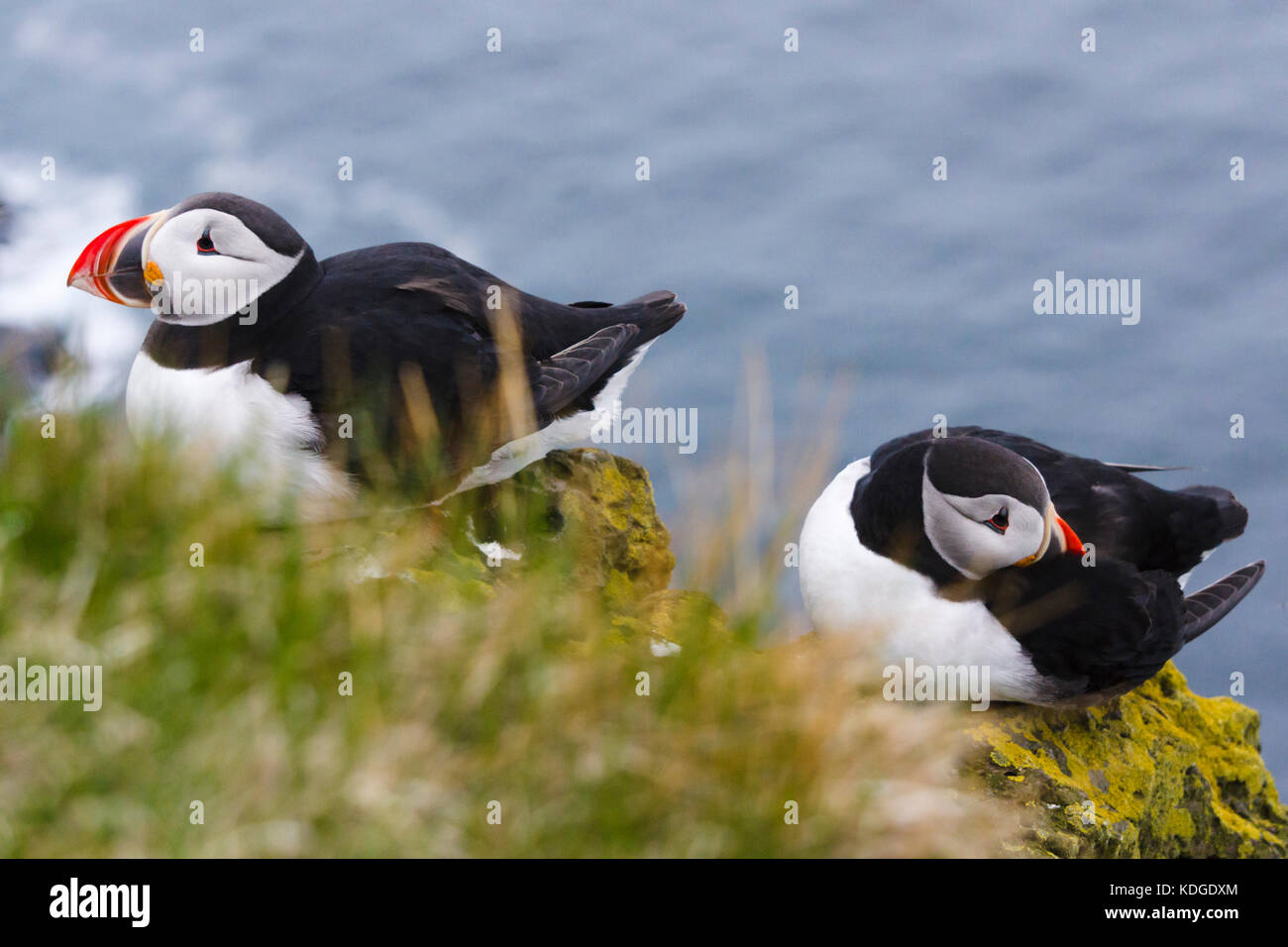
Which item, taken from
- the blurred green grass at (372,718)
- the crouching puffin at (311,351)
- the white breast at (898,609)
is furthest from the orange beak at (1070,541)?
the crouching puffin at (311,351)

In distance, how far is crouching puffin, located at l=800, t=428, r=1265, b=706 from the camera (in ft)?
19.2

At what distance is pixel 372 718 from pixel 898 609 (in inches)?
126

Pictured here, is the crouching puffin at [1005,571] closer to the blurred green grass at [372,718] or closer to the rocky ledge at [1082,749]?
the rocky ledge at [1082,749]

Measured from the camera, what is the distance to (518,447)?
19.0 ft

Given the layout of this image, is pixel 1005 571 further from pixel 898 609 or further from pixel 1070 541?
pixel 898 609

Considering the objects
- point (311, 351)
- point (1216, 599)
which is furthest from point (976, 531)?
point (311, 351)

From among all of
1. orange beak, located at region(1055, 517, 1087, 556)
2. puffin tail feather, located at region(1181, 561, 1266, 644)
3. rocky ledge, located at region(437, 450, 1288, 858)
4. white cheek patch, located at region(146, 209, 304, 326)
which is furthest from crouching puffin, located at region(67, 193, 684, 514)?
puffin tail feather, located at region(1181, 561, 1266, 644)

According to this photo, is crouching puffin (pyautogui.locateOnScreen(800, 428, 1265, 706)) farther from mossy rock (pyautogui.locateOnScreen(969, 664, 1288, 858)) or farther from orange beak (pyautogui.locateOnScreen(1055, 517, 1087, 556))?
mossy rock (pyautogui.locateOnScreen(969, 664, 1288, 858))

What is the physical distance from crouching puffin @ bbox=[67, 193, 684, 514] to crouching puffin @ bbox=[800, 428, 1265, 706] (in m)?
1.59

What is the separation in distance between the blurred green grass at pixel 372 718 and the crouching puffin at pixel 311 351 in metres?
0.96

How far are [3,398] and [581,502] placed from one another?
8.40 feet

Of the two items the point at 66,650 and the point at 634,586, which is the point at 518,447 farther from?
the point at 66,650

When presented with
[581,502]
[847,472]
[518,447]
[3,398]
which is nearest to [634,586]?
[581,502]

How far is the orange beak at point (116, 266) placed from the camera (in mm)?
5516
